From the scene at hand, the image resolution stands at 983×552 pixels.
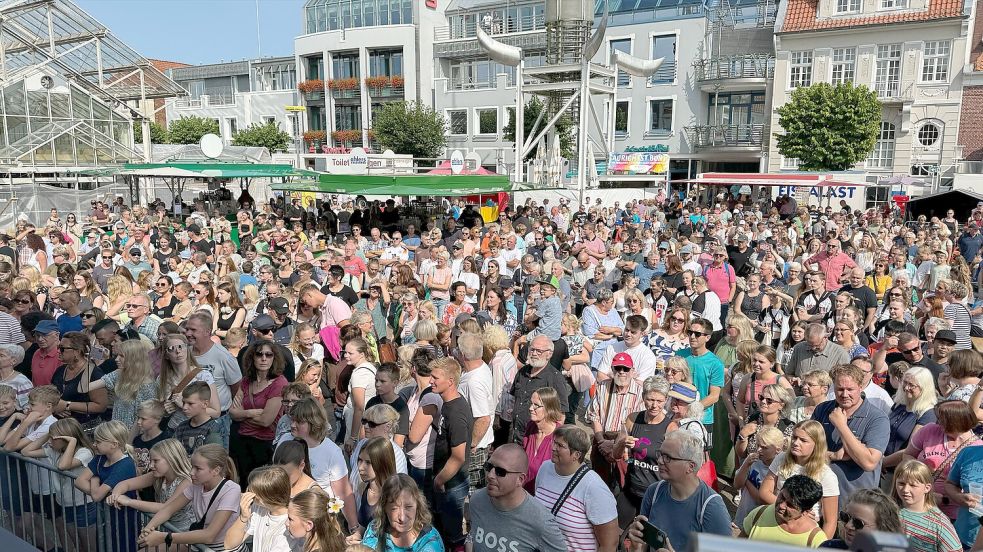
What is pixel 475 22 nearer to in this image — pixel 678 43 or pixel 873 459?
pixel 678 43

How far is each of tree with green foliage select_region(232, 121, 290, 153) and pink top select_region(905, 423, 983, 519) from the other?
4649 centimetres

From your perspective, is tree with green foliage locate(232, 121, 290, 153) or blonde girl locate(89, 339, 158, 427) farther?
tree with green foliage locate(232, 121, 290, 153)

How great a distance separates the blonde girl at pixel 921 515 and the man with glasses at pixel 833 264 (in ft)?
20.6

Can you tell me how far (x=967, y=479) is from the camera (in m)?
3.64

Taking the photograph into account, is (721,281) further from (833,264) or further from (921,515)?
(921,515)

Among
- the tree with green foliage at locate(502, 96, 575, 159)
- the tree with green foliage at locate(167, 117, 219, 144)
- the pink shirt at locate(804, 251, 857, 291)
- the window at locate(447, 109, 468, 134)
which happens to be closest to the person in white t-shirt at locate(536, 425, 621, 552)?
the pink shirt at locate(804, 251, 857, 291)

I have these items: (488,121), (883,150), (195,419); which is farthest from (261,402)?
(488,121)

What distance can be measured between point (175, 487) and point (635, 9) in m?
38.9

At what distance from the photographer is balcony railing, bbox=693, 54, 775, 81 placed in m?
33.6

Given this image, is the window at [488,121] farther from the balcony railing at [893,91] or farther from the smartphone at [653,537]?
the smartphone at [653,537]

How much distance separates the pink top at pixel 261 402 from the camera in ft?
16.6

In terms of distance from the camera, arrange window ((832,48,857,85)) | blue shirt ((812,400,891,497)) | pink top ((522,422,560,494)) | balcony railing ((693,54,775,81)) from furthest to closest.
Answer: balcony railing ((693,54,775,81)) < window ((832,48,857,85)) < pink top ((522,422,560,494)) < blue shirt ((812,400,891,497))

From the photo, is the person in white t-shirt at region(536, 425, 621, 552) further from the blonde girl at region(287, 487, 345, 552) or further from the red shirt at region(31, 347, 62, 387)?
the red shirt at region(31, 347, 62, 387)

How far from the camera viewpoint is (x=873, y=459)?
13.4ft
